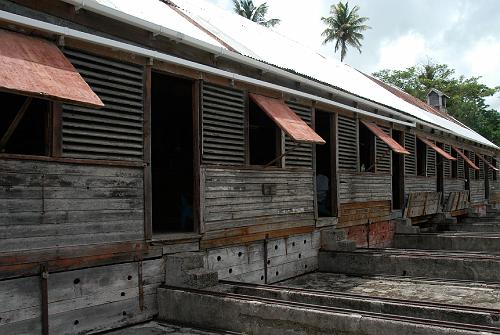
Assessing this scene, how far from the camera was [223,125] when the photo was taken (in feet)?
29.1

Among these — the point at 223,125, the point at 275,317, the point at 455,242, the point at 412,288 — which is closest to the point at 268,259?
the point at 412,288

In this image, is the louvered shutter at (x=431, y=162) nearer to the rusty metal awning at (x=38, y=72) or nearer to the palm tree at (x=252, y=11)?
the rusty metal awning at (x=38, y=72)

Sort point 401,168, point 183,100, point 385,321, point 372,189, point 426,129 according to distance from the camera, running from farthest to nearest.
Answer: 1. point 426,129
2. point 401,168
3. point 372,189
4. point 183,100
5. point 385,321

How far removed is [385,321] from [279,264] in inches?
200

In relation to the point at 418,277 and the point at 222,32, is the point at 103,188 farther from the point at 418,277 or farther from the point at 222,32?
the point at 418,277

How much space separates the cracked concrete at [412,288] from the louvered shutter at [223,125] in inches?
118

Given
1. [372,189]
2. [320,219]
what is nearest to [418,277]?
[320,219]

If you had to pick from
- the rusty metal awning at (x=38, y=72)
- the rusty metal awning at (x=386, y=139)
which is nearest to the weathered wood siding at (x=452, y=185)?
the rusty metal awning at (x=386, y=139)

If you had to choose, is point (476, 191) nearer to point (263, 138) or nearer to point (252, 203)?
point (263, 138)

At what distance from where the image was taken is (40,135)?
6.71 m

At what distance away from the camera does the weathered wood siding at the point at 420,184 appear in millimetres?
16891

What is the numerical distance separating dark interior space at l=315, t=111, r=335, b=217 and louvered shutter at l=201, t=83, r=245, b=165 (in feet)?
12.7

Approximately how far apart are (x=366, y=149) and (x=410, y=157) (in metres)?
2.93

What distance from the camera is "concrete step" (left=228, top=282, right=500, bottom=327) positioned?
5.52 m
